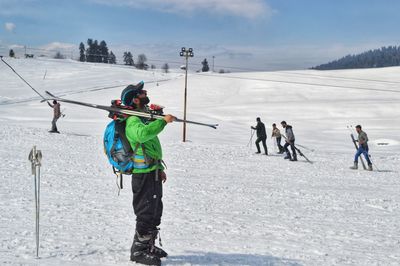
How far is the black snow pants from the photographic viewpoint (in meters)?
4.46

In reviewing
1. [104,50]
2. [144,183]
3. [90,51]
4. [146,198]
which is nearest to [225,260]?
[146,198]

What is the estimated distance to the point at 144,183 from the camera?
4445mm

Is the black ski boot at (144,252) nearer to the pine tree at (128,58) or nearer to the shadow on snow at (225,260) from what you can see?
the shadow on snow at (225,260)

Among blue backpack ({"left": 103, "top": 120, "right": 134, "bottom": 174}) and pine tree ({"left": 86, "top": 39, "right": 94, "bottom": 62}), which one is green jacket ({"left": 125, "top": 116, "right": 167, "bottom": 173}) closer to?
blue backpack ({"left": 103, "top": 120, "right": 134, "bottom": 174})

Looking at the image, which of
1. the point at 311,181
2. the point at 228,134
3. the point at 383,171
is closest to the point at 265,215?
the point at 311,181

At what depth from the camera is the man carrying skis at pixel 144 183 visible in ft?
14.5

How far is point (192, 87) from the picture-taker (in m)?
57.8

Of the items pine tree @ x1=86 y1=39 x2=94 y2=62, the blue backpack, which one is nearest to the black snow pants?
the blue backpack

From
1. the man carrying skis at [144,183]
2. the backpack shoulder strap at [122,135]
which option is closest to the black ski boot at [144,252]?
the man carrying skis at [144,183]

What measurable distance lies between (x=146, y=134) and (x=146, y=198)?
0.71m

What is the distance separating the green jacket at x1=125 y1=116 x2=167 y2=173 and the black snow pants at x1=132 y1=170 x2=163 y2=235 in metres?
0.08

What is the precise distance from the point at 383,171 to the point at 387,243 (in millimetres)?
10773

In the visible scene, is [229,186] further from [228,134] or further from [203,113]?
[203,113]

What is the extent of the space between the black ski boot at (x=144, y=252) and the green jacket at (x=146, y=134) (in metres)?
0.72
